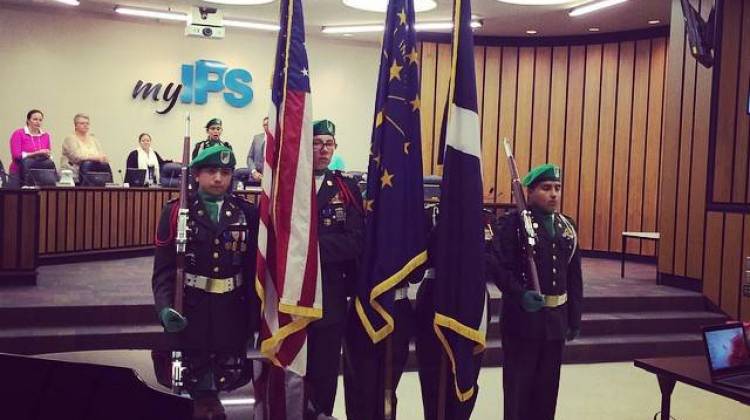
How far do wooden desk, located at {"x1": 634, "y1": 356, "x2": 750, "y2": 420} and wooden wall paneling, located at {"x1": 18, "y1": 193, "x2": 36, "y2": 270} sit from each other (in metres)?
5.51

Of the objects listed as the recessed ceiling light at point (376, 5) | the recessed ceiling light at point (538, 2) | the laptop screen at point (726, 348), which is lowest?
the laptop screen at point (726, 348)

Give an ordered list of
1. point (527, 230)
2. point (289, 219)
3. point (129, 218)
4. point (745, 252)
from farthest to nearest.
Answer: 1. point (129, 218)
2. point (745, 252)
3. point (527, 230)
4. point (289, 219)

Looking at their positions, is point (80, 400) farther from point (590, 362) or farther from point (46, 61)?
point (46, 61)

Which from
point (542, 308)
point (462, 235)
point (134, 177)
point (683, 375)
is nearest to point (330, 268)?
point (462, 235)

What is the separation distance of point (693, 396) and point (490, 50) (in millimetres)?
7391

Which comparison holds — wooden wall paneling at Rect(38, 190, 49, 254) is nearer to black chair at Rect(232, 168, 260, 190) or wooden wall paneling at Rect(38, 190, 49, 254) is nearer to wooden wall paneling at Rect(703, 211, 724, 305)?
black chair at Rect(232, 168, 260, 190)

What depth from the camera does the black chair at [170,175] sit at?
A: 951 centimetres

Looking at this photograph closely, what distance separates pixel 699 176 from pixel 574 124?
3.55 metres

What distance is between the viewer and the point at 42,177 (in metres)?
7.89

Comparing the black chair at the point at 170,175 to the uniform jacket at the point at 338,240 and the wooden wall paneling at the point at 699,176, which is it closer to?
the wooden wall paneling at the point at 699,176

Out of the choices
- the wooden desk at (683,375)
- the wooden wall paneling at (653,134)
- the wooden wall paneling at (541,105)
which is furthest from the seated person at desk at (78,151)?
the wooden desk at (683,375)

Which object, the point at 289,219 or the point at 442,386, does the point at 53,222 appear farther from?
the point at 442,386

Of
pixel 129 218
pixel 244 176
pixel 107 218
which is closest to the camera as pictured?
pixel 107 218

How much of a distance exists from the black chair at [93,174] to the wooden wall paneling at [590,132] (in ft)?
22.7
